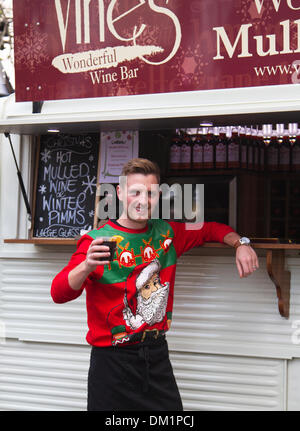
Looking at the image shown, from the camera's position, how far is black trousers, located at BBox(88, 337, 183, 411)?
282cm

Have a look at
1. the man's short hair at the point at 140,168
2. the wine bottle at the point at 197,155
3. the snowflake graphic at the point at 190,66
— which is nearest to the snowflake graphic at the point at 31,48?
the snowflake graphic at the point at 190,66

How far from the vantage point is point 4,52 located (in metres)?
11.6

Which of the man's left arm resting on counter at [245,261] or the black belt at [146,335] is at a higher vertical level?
the man's left arm resting on counter at [245,261]

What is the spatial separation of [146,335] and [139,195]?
717 mm

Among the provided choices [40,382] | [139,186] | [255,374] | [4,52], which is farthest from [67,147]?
[4,52]

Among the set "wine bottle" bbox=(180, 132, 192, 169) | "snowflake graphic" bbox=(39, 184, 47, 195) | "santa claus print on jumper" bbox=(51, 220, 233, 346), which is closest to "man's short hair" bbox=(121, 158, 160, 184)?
"santa claus print on jumper" bbox=(51, 220, 233, 346)

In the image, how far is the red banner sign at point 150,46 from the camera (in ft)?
11.0

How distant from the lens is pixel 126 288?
113 inches

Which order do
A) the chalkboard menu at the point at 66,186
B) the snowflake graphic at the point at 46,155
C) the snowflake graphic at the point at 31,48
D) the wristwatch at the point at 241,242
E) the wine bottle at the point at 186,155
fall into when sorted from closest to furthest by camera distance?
the wristwatch at the point at 241,242, the snowflake graphic at the point at 31,48, the chalkboard menu at the point at 66,186, the snowflake graphic at the point at 46,155, the wine bottle at the point at 186,155

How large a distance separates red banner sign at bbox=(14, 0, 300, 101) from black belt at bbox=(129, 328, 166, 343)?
1.54m

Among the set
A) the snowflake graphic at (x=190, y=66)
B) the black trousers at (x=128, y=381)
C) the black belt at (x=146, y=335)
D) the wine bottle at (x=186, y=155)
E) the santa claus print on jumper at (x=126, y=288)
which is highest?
the snowflake graphic at (x=190, y=66)

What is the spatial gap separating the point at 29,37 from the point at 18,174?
0.93m

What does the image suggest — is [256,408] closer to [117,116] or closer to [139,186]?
[139,186]

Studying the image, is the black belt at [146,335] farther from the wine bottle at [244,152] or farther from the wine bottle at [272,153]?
the wine bottle at [272,153]
